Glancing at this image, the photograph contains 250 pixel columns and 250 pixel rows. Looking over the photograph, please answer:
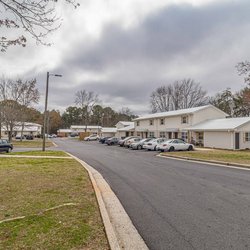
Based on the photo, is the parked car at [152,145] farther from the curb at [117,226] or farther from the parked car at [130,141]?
the curb at [117,226]

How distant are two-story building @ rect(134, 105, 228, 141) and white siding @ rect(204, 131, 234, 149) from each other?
8.95ft

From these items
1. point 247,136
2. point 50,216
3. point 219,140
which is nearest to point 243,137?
point 247,136

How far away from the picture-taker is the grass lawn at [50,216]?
467cm

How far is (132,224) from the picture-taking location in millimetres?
5879

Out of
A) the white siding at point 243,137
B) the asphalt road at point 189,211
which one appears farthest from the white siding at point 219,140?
the asphalt road at point 189,211

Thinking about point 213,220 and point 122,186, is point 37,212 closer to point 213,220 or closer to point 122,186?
point 213,220

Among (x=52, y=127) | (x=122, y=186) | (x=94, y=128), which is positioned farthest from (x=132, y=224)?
(x=52, y=127)

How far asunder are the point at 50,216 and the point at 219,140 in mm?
34050

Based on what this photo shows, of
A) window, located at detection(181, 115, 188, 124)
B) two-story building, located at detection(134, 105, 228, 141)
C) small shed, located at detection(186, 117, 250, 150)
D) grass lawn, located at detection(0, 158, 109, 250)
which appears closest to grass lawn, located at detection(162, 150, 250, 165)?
small shed, located at detection(186, 117, 250, 150)

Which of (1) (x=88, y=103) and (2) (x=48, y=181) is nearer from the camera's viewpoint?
(2) (x=48, y=181)

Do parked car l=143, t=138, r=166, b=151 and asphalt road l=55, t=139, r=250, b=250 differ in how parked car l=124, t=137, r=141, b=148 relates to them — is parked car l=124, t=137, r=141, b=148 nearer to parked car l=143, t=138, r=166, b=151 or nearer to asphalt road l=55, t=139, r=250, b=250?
parked car l=143, t=138, r=166, b=151

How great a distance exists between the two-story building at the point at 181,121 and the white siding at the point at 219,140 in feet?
8.95

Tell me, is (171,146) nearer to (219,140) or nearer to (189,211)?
(219,140)

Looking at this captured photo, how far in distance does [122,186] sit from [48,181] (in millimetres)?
2553
